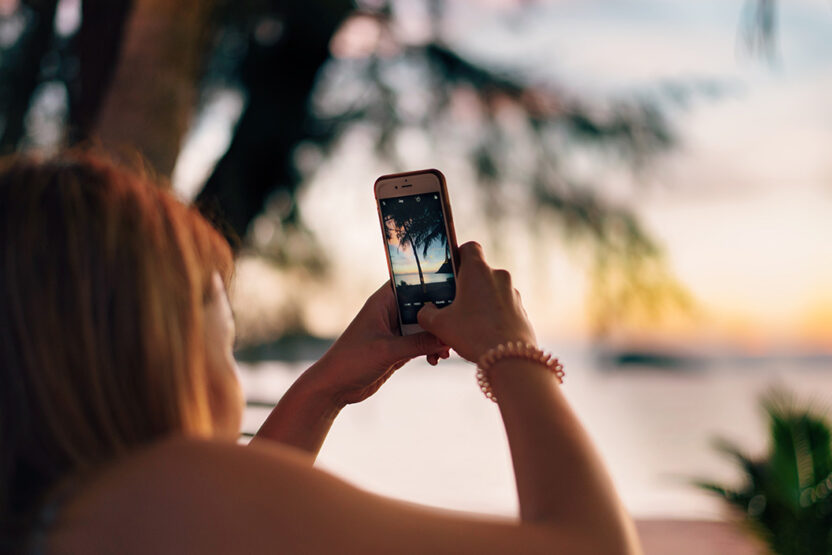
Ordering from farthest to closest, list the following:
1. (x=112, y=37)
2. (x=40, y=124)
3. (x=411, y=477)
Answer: (x=411, y=477), (x=40, y=124), (x=112, y=37)

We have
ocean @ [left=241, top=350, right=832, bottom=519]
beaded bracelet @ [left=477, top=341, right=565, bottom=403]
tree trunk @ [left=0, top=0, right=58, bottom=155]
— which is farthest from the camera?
ocean @ [left=241, top=350, right=832, bottom=519]

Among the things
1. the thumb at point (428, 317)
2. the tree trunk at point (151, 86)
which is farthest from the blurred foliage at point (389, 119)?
the thumb at point (428, 317)

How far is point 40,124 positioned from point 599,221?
1.95 meters

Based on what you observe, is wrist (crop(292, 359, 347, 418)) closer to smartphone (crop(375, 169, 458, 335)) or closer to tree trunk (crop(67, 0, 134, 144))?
smartphone (crop(375, 169, 458, 335))

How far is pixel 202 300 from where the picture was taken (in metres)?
0.50

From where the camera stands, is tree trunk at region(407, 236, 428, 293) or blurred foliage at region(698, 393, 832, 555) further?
blurred foliage at region(698, 393, 832, 555)

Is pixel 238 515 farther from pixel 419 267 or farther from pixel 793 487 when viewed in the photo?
pixel 793 487

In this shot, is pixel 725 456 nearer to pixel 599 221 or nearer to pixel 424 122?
pixel 599 221

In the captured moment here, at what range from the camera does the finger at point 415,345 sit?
708 millimetres

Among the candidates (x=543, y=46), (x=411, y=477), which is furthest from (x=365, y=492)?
(x=411, y=477)

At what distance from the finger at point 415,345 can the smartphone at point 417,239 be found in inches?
0.5

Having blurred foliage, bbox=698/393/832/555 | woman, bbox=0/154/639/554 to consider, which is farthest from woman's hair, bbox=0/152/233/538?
blurred foliage, bbox=698/393/832/555

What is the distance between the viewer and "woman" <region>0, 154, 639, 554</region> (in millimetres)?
396

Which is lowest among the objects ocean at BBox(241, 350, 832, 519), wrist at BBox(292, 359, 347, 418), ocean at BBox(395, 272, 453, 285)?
ocean at BBox(241, 350, 832, 519)
